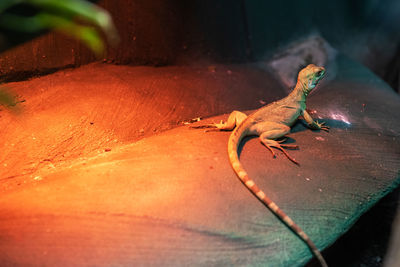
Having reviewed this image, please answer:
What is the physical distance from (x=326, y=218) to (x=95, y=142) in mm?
2597

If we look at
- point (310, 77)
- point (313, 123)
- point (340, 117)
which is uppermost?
point (310, 77)

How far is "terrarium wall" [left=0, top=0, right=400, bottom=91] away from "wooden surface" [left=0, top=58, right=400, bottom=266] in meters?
2.00

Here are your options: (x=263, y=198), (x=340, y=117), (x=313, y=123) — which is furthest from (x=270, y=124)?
(x=340, y=117)

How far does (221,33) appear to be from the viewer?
6156 millimetres

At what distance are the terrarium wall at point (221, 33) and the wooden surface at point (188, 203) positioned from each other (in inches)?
78.9

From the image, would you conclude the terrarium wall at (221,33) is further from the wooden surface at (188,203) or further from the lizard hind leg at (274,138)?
the lizard hind leg at (274,138)

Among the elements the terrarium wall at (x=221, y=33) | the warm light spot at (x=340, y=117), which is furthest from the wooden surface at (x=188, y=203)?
the terrarium wall at (x=221, y=33)

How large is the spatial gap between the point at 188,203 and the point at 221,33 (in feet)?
15.6

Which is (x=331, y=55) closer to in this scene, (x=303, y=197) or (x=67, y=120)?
(x=303, y=197)

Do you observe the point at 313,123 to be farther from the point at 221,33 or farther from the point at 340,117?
the point at 221,33

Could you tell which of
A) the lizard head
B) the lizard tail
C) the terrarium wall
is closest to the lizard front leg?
the lizard head

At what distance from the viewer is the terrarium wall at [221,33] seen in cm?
409

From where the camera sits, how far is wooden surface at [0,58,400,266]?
1.95 meters

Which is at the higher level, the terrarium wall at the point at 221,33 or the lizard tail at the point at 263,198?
the terrarium wall at the point at 221,33
